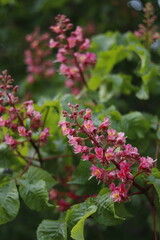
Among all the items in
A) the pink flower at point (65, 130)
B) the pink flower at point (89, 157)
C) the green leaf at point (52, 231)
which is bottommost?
the green leaf at point (52, 231)

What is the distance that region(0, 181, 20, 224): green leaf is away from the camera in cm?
206

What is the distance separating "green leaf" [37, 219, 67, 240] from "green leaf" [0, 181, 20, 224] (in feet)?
0.56

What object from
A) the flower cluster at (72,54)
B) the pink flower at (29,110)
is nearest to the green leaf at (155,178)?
the pink flower at (29,110)

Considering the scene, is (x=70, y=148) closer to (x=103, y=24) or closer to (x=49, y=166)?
(x=49, y=166)

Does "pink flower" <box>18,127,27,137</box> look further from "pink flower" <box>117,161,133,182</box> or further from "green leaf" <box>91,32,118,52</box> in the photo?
"green leaf" <box>91,32,118,52</box>

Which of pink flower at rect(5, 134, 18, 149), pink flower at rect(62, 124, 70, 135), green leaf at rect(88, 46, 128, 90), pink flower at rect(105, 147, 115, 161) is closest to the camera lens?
pink flower at rect(105, 147, 115, 161)

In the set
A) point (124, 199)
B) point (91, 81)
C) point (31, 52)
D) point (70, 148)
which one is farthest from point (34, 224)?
point (124, 199)

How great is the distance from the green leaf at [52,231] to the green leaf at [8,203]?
0.17 meters

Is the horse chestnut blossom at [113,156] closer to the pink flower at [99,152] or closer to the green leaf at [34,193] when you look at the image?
the pink flower at [99,152]

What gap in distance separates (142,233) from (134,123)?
3.10m

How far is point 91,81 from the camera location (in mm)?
3213

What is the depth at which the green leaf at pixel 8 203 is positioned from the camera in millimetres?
2061

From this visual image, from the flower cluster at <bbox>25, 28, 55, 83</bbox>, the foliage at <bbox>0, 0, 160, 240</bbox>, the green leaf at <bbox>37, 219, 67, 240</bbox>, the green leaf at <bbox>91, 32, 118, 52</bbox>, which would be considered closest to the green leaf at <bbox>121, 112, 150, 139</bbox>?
the foliage at <bbox>0, 0, 160, 240</bbox>

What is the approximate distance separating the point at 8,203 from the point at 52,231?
0.92 feet
